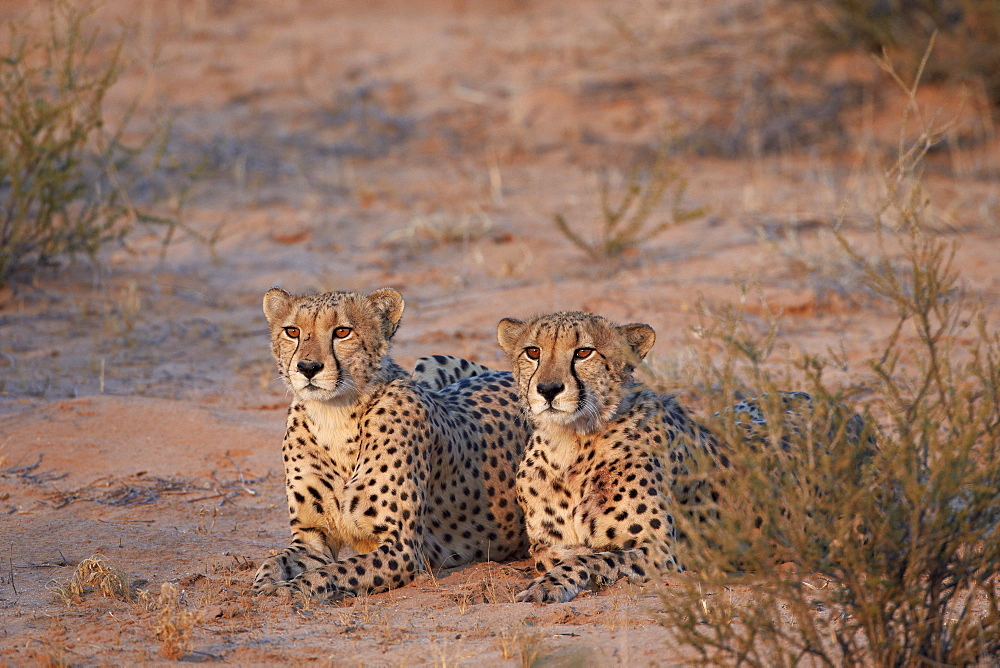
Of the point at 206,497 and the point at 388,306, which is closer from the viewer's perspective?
the point at 388,306

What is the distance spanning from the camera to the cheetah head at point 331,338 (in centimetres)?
441

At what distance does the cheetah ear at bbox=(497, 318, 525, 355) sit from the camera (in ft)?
15.3

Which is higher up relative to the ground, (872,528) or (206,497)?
(872,528)

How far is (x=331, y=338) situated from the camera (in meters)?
4.50

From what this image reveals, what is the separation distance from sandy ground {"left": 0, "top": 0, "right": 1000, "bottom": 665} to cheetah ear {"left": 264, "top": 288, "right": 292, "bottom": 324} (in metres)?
0.95

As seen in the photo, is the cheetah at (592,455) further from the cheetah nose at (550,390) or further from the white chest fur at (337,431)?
the white chest fur at (337,431)

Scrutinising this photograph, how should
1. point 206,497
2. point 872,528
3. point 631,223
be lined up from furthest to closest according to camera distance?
1. point 631,223
2. point 206,497
3. point 872,528

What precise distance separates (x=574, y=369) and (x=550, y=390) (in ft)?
0.54

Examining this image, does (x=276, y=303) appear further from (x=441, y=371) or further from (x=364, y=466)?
(x=441, y=371)

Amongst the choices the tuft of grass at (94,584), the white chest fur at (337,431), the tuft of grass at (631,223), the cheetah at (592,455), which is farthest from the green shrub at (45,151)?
the cheetah at (592,455)

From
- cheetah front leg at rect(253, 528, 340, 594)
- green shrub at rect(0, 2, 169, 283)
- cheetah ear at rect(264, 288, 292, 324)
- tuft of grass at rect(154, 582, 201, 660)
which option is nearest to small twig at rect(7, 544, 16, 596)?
tuft of grass at rect(154, 582, 201, 660)

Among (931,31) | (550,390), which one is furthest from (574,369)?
(931,31)

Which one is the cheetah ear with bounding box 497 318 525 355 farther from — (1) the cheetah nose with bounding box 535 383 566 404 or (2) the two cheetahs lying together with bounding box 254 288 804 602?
(1) the cheetah nose with bounding box 535 383 566 404

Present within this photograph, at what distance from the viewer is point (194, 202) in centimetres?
1084
